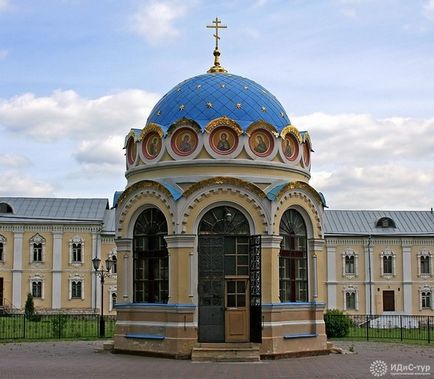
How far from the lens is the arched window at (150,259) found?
21.0 meters

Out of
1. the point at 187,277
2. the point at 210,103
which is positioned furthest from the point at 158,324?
the point at 210,103

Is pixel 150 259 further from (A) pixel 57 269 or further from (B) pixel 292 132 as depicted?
(A) pixel 57 269

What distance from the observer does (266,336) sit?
20203 millimetres

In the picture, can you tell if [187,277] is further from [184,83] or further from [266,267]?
[184,83]

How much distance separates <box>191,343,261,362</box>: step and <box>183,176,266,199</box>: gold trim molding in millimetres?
3919

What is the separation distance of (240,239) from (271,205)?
1.21 meters

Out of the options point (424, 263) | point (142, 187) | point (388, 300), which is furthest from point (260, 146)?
point (424, 263)

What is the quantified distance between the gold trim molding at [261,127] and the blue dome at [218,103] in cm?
15

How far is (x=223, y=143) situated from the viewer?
69.9 ft

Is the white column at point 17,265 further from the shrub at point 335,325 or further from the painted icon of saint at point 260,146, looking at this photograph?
the painted icon of saint at point 260,146

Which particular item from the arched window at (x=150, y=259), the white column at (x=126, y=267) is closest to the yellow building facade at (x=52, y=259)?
the white column at (x=126, y=267)

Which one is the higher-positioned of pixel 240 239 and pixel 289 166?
pixel 289 166

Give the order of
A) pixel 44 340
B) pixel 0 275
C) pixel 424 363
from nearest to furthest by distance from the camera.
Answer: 1. pixel 424 363
2. pixel 44 340
3. pixel 0 275

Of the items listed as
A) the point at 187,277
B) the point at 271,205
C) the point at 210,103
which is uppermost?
the point at 210,103
